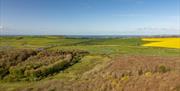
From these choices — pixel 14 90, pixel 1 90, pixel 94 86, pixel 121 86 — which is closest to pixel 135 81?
pixel 121 86

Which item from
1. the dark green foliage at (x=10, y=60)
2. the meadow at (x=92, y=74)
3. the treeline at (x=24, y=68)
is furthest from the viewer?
the dark green foliage at (x=10, y=60)

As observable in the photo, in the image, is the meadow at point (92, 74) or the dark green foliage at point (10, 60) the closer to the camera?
the meadow at point (92, 74)

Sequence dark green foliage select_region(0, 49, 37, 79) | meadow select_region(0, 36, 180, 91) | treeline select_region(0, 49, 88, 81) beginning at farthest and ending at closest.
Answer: dark green foliage select_region(0, 49, 37, 79)
treeline select_region(0, 49, 88, 81)
meadow select_region(0, 36, 180, 91)

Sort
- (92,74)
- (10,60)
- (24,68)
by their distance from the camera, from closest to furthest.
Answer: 1. (92,74)
2. (24,68)
3. (10,60)

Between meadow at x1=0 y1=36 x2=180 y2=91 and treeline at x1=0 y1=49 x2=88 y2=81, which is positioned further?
treeline at x1=0 y1=49 x2=88 y2=81

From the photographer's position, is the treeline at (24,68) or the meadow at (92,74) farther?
the treeline at (24,68)

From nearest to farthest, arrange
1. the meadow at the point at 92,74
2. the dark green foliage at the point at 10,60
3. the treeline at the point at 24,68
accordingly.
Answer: the meadow at the point at 92,74 < the treeline at the point at 24,68 < the dark green foliage at the point at 10,60

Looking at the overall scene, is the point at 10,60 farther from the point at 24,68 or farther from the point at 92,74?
the point at 92,74

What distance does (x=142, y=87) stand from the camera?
35.1ft

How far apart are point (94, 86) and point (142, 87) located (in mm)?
2717

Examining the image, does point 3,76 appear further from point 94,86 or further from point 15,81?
point 94,86

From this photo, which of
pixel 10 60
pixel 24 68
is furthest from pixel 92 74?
pixel 10 60

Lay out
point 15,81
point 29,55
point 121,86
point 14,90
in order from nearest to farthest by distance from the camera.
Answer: point 121,86
point 14,90
point 15,81
point 29,55

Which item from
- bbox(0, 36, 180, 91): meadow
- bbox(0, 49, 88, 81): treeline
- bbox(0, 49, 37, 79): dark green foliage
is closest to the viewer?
bbox(0, 36, 180, 91): meadow
